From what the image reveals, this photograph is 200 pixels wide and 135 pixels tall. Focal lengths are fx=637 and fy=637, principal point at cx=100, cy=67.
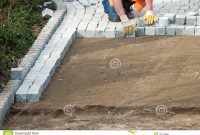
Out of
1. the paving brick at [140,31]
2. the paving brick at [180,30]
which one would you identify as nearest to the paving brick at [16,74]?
the paving brick at [140,31]

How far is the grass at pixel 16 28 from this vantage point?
344 inches

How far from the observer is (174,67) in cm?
849

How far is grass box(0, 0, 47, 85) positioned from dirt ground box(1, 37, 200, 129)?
0.66 meters

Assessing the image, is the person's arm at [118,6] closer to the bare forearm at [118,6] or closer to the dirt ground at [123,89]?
the bare forearm at [118,6]

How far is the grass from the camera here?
28.7ft

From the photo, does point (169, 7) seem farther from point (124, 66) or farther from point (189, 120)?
point (189, 120)

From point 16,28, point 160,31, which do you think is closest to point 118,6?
point 160,31

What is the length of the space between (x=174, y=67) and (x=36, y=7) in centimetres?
339

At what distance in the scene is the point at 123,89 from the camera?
25.9ft

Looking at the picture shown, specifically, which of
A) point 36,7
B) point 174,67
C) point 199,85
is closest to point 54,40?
point 36,7

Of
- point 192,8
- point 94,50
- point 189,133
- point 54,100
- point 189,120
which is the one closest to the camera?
point 189,133

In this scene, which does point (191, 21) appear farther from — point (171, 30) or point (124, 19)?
point (124, 19)

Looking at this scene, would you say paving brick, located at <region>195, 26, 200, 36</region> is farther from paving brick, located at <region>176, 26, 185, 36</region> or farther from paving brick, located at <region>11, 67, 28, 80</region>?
paving brick, located at <region>11, 67, 28, 80</region>

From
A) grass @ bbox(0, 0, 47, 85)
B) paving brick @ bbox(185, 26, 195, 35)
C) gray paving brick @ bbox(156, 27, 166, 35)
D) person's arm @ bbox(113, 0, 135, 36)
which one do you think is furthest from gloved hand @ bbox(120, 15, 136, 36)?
grass @ bbox(0, 0, 47, 85)
